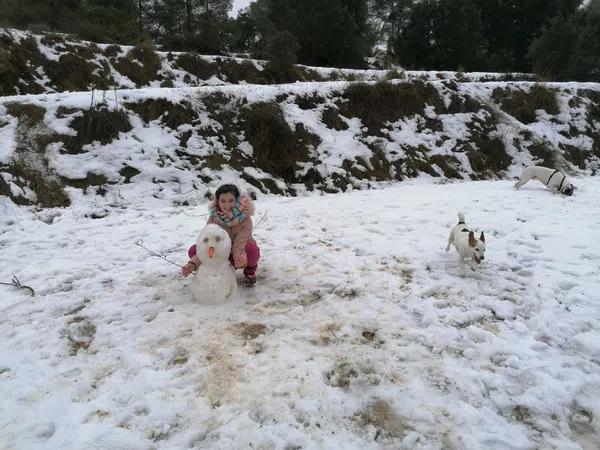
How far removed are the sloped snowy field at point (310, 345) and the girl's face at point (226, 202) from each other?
2.62ft

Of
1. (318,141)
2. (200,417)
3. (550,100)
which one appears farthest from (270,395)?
(550,100)

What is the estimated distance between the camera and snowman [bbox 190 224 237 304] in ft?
11.4

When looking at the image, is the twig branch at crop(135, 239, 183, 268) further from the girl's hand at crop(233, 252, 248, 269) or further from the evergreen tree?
the evergreen tree

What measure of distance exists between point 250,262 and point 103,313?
1313 mm

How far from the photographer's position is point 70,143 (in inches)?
277

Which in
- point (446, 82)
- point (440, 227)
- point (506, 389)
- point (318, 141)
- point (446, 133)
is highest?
point (446, 82)

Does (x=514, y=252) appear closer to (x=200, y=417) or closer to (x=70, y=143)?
(x=200, y=417)

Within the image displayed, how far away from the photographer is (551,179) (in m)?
7.64

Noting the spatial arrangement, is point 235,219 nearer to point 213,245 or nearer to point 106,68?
point 213,245

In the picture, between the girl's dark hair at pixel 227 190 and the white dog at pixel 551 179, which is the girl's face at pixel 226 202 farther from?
the white dog at pixel 551 179

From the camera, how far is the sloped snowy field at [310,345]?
93.0 inches

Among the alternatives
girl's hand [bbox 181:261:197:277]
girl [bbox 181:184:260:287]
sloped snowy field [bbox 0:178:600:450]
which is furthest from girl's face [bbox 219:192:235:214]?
sloped snowy field [bbox 0:178:600:450]

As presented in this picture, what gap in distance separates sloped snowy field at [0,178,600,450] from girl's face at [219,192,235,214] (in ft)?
2.62

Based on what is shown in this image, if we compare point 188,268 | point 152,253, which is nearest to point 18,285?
point 152,253
